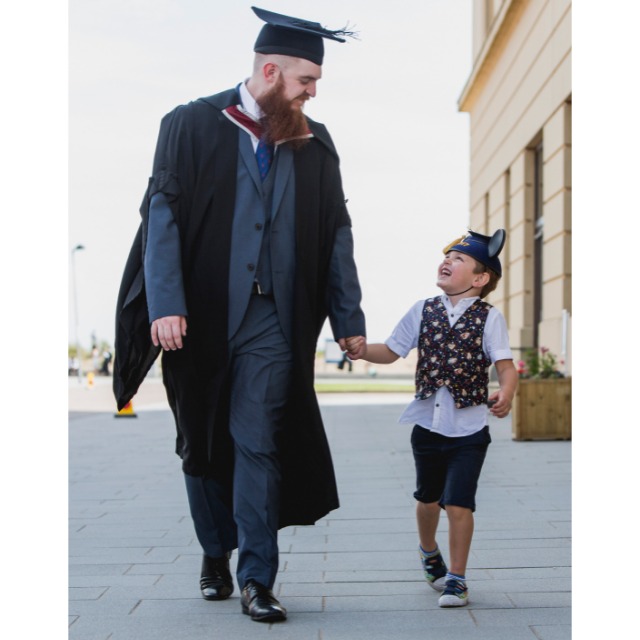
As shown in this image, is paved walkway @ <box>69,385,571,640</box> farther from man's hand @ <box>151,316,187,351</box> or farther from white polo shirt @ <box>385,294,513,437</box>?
man's hand @ <box>151,316,187,351</box>

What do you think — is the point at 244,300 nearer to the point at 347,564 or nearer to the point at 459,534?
the point at 459,534

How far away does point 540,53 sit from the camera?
15.0 meters

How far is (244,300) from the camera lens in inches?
169

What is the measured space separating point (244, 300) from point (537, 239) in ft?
44.1

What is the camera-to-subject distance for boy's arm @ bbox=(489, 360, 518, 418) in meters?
4.23

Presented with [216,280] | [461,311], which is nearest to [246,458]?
[216,280]

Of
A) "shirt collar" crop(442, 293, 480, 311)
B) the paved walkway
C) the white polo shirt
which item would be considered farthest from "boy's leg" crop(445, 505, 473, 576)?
"shirt collar" crop(442, 293, 480, 311)

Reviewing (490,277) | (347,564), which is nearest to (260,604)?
(347,564)

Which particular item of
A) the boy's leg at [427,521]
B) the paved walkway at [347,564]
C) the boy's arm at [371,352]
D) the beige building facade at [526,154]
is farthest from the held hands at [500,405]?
the beige building facade at [526,154]

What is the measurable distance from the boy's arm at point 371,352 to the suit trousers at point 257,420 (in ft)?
0.93

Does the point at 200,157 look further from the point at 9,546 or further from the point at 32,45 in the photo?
the point at 9,546

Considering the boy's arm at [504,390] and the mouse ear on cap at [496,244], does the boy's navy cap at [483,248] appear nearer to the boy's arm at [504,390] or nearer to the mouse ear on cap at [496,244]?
the mouse ear on cap at [496,244]

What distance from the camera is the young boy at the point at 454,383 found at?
4.40 metres
